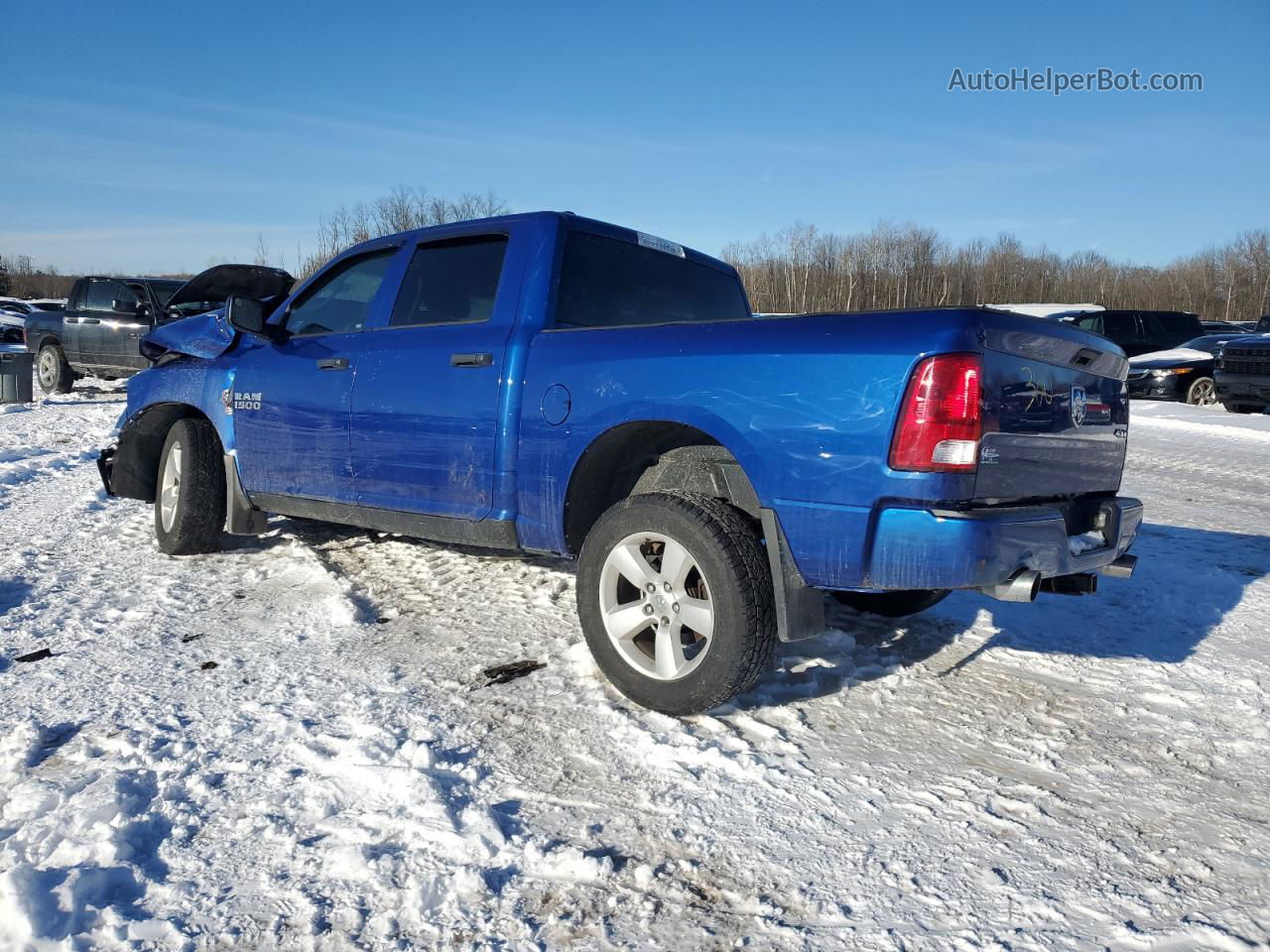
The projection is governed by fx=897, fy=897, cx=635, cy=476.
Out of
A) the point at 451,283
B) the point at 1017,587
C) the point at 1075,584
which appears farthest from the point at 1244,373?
the point at 451,283

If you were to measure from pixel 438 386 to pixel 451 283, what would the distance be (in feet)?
1.93

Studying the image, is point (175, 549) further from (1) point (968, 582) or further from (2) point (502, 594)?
(1) point (968, 582)

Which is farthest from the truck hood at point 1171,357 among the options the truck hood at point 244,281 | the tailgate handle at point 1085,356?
the tailgate handle at point 1085,356

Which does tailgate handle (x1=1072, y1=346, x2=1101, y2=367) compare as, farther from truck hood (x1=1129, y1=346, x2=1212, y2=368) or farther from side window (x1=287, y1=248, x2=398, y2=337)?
truck hood (x1=1129, y1=346, x2=1212, y2=368)

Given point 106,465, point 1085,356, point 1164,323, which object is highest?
point 1164,323

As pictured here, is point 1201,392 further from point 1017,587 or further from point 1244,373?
point 1017,587

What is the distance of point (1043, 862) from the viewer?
223cm

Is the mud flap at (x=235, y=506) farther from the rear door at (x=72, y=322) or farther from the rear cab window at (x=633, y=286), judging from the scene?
the rear door at (x=72, y=322)

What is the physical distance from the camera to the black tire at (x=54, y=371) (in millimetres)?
14695

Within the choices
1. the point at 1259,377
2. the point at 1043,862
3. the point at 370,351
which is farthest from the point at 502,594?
the point at 1259,377

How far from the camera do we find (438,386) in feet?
12.2

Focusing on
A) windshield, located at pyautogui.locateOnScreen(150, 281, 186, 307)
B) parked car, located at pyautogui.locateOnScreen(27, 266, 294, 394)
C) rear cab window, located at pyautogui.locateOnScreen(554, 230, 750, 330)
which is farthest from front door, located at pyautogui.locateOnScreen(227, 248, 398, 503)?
windshield, located at pyautogui.locateOnScreen(150, 281, 186, 307)

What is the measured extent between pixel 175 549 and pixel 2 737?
2.42 metres

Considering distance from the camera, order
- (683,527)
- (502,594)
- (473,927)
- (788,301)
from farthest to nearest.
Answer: (788,301) → (502,594) → (683,527) → (473,927)
